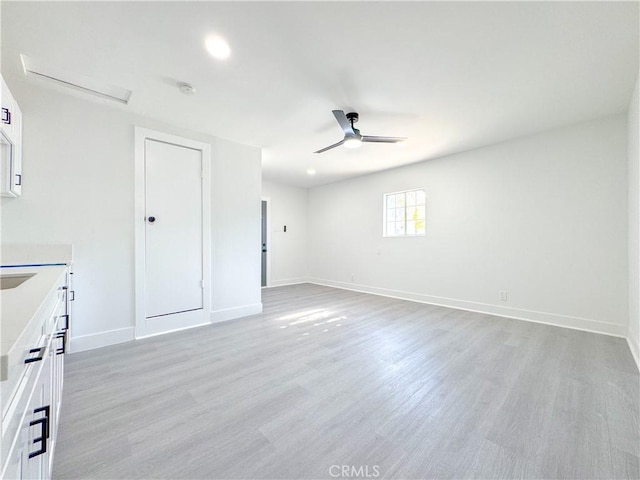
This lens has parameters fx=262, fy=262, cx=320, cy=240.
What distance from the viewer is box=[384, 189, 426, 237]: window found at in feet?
15.8

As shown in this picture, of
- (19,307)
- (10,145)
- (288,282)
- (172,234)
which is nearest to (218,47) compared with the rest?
(10,145)

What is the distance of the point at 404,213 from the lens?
505 centimetres

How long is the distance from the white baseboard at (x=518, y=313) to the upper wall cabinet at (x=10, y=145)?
201 inches

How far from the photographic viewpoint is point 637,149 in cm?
237

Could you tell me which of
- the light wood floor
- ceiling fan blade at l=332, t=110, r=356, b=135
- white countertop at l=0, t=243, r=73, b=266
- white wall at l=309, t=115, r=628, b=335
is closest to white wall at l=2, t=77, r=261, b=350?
white countertop at l=0, t=243, r=73, b=266

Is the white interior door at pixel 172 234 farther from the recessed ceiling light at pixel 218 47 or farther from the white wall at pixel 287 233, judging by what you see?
the white wall at pixel 287 233

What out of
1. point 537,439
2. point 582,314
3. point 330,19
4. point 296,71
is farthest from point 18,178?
point 582,314

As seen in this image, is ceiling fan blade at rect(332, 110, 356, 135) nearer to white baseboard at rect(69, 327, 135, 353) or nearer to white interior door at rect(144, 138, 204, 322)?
white interior door at rect(144, 138, 204, 322)

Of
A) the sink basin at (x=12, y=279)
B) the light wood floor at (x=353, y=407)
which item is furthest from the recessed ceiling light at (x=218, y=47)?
the light wood floor at (x=353, y=407)

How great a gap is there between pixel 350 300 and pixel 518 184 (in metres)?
3.12

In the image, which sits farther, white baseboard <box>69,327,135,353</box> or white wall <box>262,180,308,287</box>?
white wall <box>262,180,308,287</box>

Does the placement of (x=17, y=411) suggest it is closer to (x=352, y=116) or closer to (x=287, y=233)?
(x=352, y=116)

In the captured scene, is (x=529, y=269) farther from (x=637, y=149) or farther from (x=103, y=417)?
(x=103, y=417)

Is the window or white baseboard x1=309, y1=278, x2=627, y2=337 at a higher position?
the window
